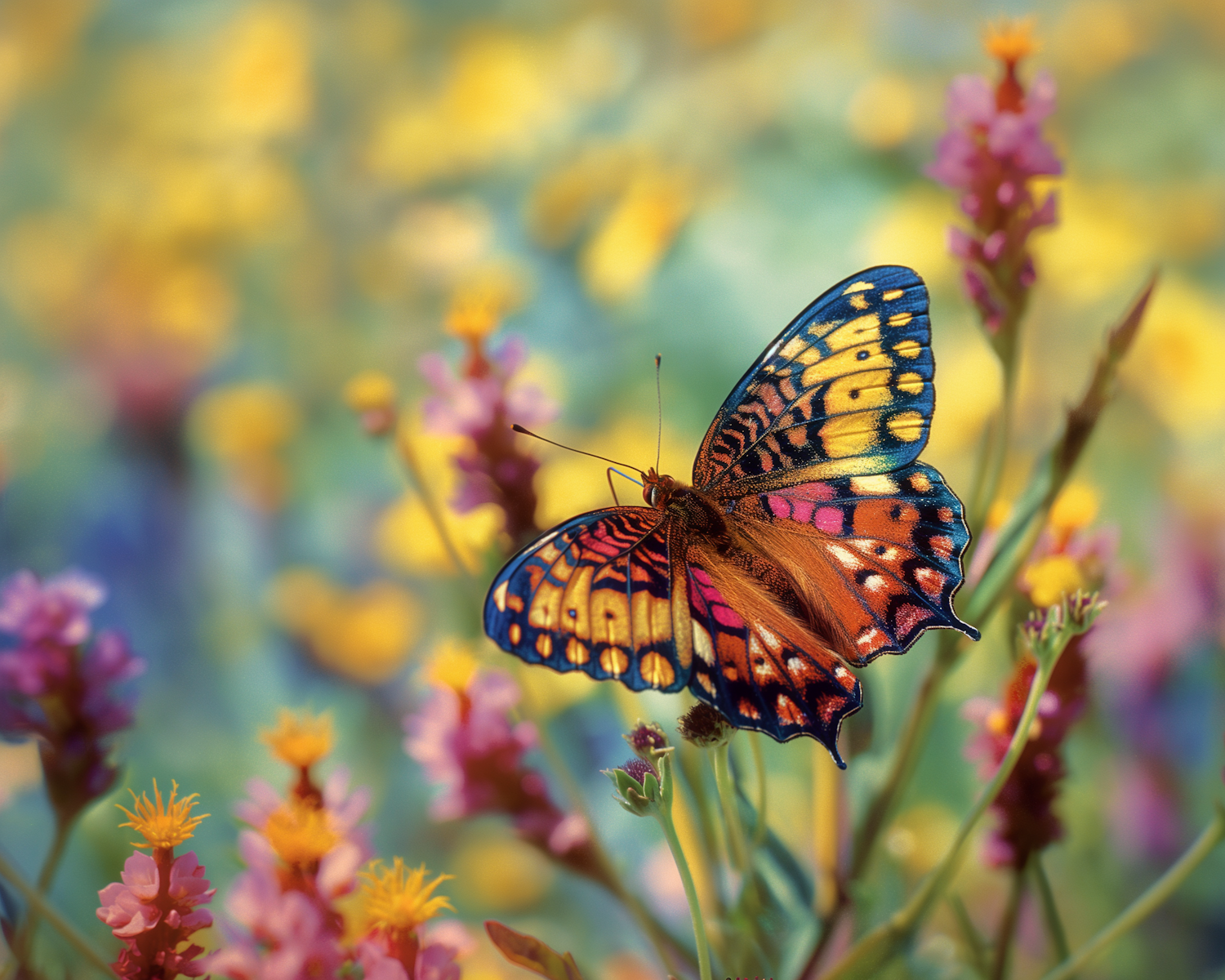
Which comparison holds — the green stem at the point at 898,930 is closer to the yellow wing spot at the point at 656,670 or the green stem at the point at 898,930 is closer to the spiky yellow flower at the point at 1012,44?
the yellow wing spot at the point at 656,670

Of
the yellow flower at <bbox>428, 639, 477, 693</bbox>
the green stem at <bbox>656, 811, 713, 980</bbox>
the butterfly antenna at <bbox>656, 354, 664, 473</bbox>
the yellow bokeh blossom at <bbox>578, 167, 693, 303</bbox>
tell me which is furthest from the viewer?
the yellow bokeh blossom at <bbox>578, 167, 693, 303</bbox>

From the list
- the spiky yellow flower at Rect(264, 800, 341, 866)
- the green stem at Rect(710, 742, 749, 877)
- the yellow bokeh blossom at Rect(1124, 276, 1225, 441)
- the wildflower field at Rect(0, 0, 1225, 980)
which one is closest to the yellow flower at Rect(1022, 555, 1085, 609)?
the wildflower field at Rect(0, 0, 1225, 980)

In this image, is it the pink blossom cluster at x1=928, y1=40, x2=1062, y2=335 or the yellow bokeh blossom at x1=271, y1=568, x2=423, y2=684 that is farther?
the yellow bokeh blossom at x1=271, y1=568, x2=423, y2=684

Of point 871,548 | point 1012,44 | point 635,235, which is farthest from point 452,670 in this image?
point 635,235

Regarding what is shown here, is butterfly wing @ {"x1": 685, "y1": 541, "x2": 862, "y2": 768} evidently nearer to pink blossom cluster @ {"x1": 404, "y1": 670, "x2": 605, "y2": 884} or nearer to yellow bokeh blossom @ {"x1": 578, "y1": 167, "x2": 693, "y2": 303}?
pink blossom cluster @ {"x1": 404, "y1": 670, "x2": 605, "y2": 884}

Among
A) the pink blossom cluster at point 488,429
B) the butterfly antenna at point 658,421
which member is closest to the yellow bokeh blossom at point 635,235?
the butterfly antenna at point 658,421

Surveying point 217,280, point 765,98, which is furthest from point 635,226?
point 217,280
